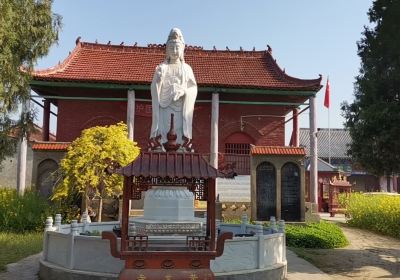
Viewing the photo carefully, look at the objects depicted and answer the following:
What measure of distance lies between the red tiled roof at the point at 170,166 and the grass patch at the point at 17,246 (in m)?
4.63

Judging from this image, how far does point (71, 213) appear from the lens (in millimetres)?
15086

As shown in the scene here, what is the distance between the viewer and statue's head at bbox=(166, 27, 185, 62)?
10430 millimetres

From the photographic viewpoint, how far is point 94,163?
13930 mm

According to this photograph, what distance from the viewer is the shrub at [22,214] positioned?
13734 mm

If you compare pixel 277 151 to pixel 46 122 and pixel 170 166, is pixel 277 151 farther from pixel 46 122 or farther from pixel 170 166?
pixel 46 122

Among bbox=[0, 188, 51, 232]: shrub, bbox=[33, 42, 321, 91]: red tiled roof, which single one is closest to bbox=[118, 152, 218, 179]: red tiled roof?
bbox=[0, 188, 51, 232]: shrub

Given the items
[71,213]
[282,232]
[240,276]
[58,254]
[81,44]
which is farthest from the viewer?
[81,44]

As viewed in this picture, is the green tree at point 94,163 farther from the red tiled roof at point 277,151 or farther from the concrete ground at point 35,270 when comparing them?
the red tiled roof at point 277,151

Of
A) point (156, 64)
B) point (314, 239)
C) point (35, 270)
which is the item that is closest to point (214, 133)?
point (156, 64)

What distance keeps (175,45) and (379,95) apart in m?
4.90

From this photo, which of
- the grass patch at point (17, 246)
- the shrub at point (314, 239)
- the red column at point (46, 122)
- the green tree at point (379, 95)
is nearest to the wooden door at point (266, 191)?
the shrub at point (314, 239)

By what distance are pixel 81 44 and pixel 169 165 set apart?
18922 millimetres

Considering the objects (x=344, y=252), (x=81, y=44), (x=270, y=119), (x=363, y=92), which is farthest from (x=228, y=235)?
(x=81, y=44)

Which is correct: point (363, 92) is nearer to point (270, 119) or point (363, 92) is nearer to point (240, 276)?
point (240, 276)
